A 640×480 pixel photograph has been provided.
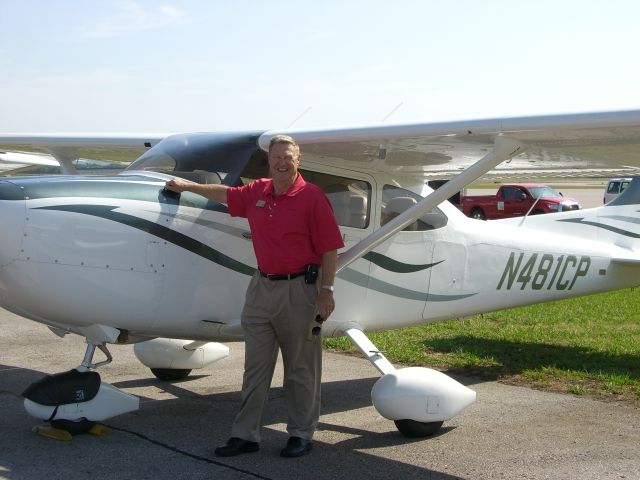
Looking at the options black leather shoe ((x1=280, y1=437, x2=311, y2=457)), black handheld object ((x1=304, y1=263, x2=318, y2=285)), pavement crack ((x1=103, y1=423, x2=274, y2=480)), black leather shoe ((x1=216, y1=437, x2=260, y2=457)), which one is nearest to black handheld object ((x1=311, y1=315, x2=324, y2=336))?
black handheld object ((x1=304, y1=263, x2=318, y2=285))

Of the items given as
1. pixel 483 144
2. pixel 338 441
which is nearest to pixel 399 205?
pixel 483 144

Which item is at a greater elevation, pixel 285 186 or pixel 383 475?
pixel 285 186

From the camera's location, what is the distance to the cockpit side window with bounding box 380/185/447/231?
6.22 m

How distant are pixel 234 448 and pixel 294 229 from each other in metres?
1.32

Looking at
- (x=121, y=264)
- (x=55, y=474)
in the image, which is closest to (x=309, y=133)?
(x=121, y=264)

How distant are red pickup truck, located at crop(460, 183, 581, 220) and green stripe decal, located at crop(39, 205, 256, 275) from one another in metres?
23.6

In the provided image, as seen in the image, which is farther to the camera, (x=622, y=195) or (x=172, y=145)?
(x=622, y=195)

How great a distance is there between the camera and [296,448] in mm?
4977

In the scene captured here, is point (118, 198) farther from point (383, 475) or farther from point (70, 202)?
point (383, 475)

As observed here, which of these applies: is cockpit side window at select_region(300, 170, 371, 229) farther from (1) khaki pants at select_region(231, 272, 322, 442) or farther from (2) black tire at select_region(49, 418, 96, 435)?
(2) black tire at select_region(49, 418, 96, 435)

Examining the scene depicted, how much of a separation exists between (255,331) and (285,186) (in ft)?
2.83

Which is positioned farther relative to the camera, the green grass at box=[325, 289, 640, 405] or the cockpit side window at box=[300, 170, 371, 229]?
the green grass at box=[325, 289, 640, 405]

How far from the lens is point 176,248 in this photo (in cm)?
527

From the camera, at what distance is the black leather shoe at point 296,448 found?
16.3 feet
